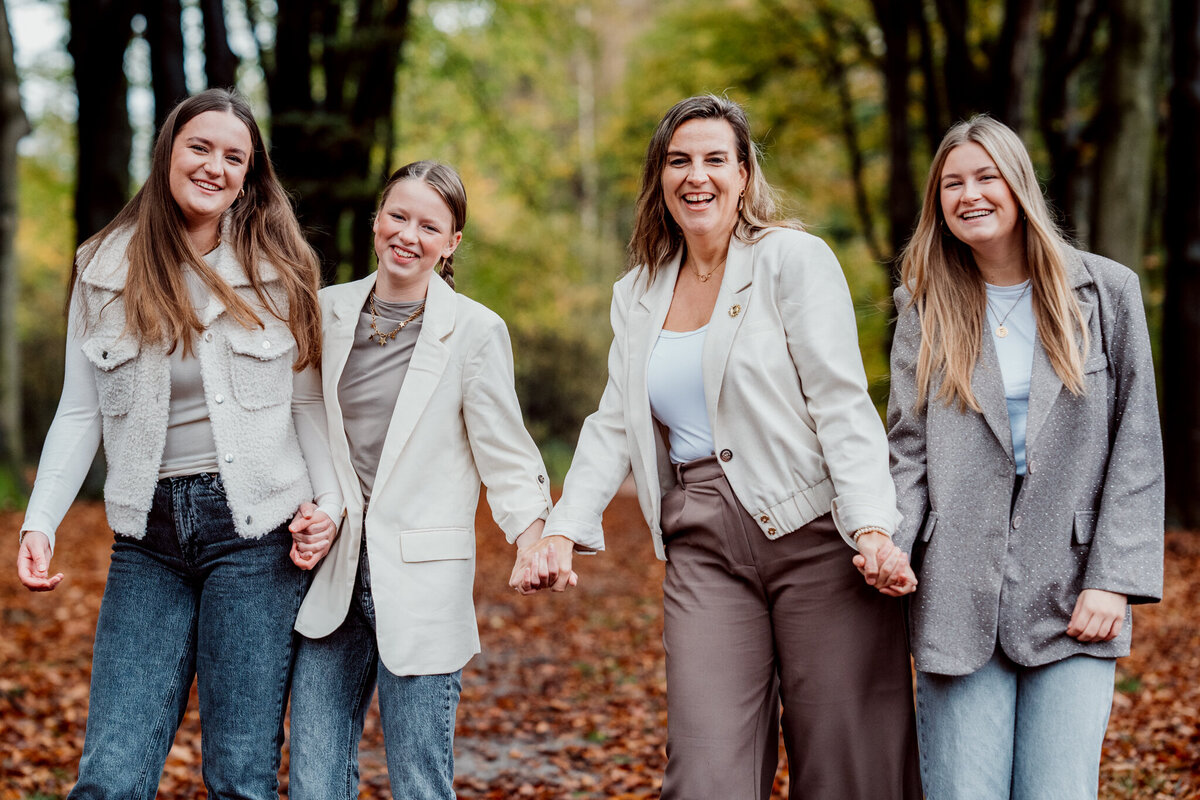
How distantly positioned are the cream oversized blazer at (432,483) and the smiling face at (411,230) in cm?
9

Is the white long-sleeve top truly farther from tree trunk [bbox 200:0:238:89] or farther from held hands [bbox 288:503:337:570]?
tree trunk [bbox 200:0:238:89]

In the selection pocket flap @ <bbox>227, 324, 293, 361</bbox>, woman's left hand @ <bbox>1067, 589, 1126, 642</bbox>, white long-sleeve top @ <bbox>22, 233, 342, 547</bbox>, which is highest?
pocket flap @ <bbox>227, 324, 293, 361</bbox>

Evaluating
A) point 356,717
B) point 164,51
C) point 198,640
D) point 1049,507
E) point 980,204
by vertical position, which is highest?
point 164,51

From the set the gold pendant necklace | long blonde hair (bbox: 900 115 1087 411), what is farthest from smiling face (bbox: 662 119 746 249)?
the gold pendant necklace

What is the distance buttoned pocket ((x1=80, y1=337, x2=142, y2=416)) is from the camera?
315cm

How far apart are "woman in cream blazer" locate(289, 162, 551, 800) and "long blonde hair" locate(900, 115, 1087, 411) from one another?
1180mm

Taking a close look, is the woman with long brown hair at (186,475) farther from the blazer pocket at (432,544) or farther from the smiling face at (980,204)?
the smiling face at (980,204)

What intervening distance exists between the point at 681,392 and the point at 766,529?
459 millimetres

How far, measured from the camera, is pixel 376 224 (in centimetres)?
343

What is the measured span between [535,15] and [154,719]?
17204mm

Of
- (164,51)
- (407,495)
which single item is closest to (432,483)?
(407,495)

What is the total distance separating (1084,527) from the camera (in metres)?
3.04

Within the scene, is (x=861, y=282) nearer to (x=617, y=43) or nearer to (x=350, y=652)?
(x=617, y=43)

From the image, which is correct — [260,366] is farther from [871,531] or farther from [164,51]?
[164,51]
